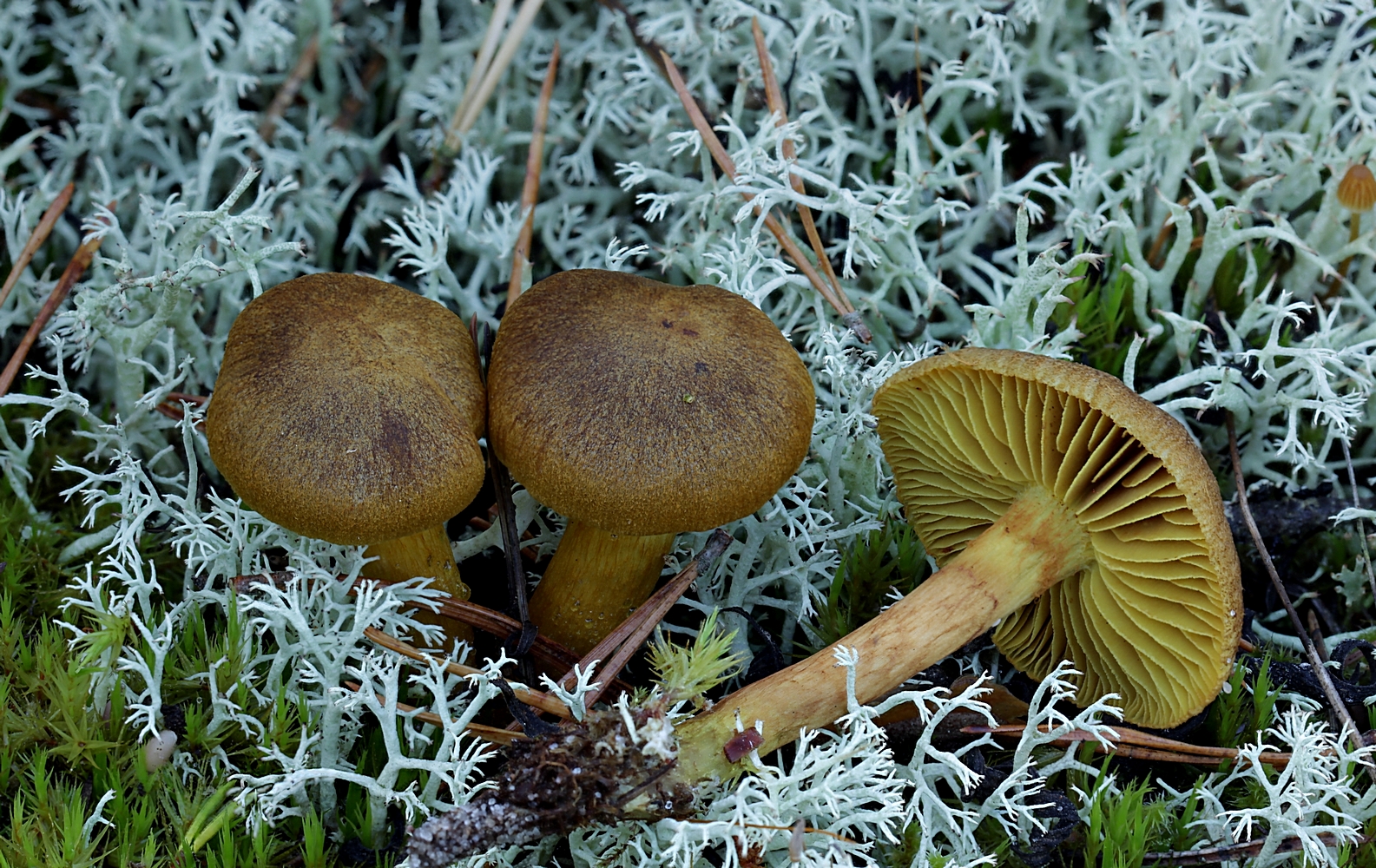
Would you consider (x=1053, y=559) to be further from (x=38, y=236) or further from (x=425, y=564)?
(x=38, y=236)

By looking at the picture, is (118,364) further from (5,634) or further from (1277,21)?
(1277,21)

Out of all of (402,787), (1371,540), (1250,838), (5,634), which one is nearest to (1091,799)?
(1250,838)

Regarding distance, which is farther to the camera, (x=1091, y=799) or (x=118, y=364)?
(x=118, y=364)

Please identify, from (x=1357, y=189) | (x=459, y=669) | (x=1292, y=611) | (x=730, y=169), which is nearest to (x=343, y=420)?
(x=459, y=669)

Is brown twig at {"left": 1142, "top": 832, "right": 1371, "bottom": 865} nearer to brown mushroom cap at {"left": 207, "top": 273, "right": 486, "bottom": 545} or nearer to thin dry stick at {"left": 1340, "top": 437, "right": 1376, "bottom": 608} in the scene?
thin dry stick at {"left": 1340, "top": 437, "right": 1376, "bottom": 608}

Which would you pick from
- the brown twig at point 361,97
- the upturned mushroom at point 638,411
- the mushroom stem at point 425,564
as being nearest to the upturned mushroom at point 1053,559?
the upturned mushroom at point 638,411

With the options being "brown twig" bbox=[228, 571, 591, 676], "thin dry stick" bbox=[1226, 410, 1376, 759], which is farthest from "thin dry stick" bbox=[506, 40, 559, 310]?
"thin dry stick" bbox=[1226, 410, 1376, 759]

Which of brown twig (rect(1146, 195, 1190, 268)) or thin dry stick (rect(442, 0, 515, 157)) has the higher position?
thin dry stick (rect(442, 0, 515, 157))
